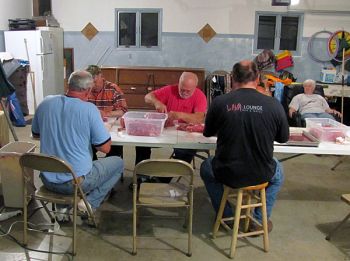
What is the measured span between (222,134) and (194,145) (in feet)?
1.06

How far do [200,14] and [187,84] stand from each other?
458cm

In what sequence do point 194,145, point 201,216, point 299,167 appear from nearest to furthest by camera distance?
point 194,145
point 201,216
point 299,167

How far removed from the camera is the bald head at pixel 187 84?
3.57 meters

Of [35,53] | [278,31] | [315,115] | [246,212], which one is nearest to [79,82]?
[246,212]

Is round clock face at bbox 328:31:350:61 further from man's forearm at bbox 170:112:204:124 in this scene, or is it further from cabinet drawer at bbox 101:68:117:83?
man's forearm at bbox 170:112:204:124

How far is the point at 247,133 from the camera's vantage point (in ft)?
8.41

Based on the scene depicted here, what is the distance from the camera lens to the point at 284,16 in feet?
25.4

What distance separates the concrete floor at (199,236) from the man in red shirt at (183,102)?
46 cm

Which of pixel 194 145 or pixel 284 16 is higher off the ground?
pixel 284 16

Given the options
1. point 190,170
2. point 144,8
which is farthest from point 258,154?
point 144,8

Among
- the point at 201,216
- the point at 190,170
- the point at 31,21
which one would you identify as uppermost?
the point at 31,21

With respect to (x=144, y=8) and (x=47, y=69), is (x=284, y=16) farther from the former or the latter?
(x=47, y=69)

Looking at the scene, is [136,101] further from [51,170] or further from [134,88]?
[51,170]

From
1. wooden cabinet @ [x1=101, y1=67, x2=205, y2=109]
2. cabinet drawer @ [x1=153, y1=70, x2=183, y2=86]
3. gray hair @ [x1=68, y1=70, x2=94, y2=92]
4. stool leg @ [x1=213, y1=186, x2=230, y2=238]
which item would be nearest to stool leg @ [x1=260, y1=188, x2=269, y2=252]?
stool leg @ [x1=213, y1=186, x2=230, y2=238]
